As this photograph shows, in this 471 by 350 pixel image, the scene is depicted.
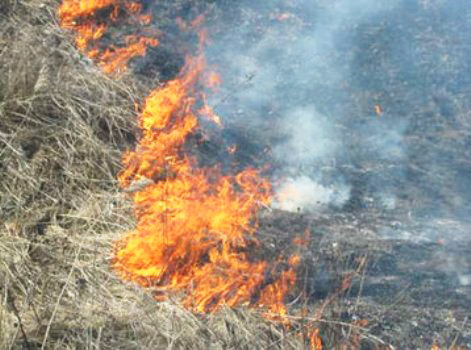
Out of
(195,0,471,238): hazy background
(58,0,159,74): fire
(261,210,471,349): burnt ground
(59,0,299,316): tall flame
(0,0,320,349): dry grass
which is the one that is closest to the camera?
(0,0,320,349): dry grass

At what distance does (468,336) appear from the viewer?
3.46m

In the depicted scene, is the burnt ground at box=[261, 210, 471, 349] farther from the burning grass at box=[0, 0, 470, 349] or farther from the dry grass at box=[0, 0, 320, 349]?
the dry grass at box=[0, 0, 320, 349]

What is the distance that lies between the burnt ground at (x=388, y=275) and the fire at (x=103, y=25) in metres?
2.37

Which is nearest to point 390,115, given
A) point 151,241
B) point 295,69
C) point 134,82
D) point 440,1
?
point 295,69

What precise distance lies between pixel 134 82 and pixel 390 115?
103 inches

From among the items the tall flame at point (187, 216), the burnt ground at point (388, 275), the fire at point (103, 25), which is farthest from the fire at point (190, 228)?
the fire at point (103, 25)

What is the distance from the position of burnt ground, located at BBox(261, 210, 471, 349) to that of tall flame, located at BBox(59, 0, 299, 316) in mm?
275

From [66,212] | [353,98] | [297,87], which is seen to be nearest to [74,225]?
[66,212]

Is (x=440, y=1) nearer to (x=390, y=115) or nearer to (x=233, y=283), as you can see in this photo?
(x=390, y=115)

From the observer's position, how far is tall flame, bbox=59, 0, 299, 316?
3.55 m

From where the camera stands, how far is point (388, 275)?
12.7 ft

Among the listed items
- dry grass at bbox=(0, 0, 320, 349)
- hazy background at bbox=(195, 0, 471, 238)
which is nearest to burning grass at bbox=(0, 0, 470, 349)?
dry grass at bbox=(0, 0, 320, 349)

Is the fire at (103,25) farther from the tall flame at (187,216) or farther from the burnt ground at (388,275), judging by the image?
the burnt ground at (388,275)

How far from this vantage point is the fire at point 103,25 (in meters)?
5.38
